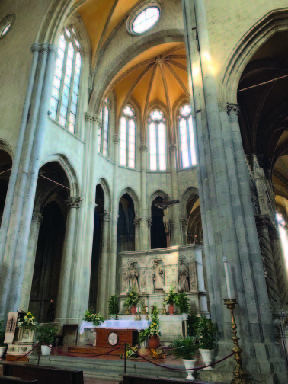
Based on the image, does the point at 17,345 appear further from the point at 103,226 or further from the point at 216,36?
the point at 216,36

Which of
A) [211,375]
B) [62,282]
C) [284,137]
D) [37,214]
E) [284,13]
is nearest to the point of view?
[211,375]

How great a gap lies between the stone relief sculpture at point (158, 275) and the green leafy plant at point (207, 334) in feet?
18.8

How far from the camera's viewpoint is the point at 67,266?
1493 centimetres

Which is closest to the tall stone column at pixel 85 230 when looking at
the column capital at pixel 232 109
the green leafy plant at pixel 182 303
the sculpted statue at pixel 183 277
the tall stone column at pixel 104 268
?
the tall stone column at pixel 104 268

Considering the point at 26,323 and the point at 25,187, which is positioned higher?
the point at 25,187

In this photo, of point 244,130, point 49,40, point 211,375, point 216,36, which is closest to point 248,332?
point 211,375

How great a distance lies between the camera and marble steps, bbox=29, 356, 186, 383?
267 inches

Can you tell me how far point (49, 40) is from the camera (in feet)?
50.9

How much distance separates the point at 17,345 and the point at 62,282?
5.49 metres

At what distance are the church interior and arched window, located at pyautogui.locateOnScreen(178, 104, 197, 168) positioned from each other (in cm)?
13

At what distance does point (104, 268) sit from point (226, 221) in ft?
37.3

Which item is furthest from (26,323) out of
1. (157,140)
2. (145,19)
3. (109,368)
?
(145,19)

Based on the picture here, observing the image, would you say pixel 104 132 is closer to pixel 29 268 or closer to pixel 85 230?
pixel 85 230

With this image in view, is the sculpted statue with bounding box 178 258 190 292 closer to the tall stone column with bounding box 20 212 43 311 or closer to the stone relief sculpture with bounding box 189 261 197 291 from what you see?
the stone relief sculpture with bounding box 189 261 197 291
